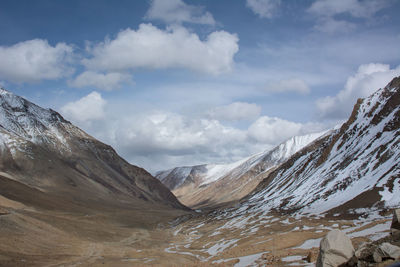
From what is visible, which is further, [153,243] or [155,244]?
[153,243]

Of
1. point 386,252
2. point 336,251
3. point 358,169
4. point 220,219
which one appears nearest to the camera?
point 386,252

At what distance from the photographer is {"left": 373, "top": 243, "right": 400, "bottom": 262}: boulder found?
17.4 m

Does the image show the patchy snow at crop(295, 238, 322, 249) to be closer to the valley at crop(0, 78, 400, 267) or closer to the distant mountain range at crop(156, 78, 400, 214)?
the valley at crop(0, 78, 400, 267)

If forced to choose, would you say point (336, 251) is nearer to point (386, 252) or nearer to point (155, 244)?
point (386, 252)

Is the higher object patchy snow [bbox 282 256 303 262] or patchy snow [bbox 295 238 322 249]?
patchy snow [bbox 295 238 322 249]

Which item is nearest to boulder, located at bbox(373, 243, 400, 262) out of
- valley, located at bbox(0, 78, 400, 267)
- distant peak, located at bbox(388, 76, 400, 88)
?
valley, located at bbox(0, 78, 400, 267)

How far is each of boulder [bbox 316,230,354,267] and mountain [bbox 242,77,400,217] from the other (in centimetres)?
5262

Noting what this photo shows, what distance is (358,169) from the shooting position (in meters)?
94.9

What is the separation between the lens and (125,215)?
134625 millimetres

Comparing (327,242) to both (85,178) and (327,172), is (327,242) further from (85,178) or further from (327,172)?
(85,178)

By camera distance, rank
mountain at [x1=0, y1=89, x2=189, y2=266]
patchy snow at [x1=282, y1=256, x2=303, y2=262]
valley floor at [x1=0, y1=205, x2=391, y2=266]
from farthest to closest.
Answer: mountain at [x1=0, y1=89, x2=189, y2=266] < valley floor at [x1=0, y1=205, x2=391, y2=266] < patchy snow at [x1=282, y1=256, x2=303, y2=262]

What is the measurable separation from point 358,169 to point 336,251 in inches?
3237

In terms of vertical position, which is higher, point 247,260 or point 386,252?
point 386,252

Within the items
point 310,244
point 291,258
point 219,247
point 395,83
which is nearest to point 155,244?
point 219,247
